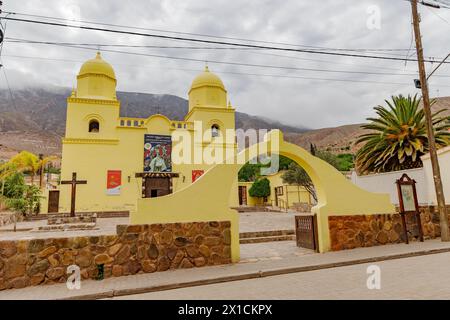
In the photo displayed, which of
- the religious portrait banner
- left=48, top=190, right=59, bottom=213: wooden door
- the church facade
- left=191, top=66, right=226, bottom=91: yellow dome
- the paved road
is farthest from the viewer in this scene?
left=191, top=66, right=226, bottom=91: yellow dome

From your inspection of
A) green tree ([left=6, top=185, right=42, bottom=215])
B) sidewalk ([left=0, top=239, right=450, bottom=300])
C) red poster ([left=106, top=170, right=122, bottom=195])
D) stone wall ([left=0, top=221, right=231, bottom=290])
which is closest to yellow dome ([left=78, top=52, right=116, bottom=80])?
red poster ([left=106, top=170, right=122, bottom=195])

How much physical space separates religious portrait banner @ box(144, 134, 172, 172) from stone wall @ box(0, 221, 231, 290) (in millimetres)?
19245

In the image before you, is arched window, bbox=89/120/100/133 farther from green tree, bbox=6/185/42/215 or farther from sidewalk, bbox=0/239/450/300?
sidewalk, bbox=0/239/450/300

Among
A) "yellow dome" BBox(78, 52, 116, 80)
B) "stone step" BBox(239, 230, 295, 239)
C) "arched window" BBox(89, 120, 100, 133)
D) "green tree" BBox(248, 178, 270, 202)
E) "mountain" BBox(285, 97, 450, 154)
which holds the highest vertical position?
"mountain" BBox(285, 97, 450, 154)

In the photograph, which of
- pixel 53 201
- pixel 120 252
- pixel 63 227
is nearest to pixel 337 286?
pixel 120 252

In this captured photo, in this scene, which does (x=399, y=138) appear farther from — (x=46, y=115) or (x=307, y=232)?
(x=46, y=115)

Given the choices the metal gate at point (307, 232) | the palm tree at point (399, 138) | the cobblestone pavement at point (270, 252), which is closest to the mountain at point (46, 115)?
the palm tree at point (399, 138)

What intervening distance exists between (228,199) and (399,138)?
46.4ft

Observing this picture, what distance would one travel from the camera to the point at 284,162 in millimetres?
44812

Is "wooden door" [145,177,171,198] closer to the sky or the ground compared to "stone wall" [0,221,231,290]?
closer to the sky

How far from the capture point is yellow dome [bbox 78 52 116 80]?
2636 cm

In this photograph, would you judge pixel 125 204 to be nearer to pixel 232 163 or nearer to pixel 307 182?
pixel 307 182
